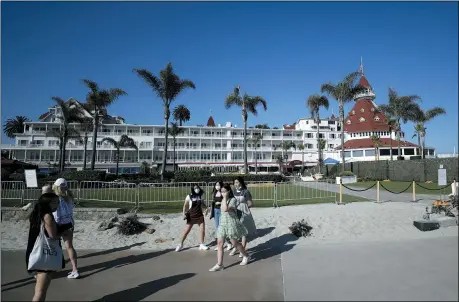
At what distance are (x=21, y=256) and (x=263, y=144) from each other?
66.3 meters

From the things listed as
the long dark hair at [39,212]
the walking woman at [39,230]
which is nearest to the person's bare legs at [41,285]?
the walking woman at [39,230]

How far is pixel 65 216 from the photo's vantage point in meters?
5.27

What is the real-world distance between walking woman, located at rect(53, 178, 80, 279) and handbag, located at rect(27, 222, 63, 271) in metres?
1.38

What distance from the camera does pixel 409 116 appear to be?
19.8ft

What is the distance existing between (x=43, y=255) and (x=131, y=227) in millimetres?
4516

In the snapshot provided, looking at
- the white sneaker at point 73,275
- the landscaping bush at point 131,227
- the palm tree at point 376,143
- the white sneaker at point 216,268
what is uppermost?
the palm tree at point 376,143

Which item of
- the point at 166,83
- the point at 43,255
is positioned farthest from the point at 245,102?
the point at 43,255

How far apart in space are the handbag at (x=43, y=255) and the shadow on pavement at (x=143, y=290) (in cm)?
88

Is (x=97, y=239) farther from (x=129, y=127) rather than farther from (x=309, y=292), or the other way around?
(x=129, y=127)

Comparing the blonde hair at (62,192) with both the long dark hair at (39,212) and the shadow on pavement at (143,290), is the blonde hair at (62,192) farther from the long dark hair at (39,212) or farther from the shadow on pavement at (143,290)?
the shadow on pavement at (143,290)

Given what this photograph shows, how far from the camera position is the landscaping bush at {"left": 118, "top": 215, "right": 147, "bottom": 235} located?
8039mm

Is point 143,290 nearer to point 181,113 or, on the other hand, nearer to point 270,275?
point 270,275

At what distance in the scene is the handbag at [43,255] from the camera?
3.63m

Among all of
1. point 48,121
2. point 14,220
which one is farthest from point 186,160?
point 14,220
